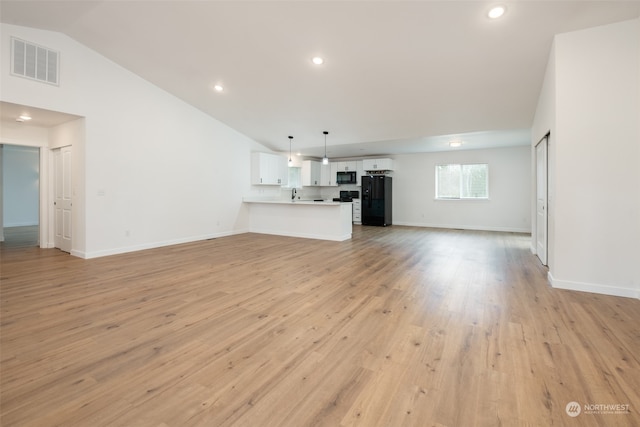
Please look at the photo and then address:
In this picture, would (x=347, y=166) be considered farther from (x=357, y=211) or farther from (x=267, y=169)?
(x=267, y=169)

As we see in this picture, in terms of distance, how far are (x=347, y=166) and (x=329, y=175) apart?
0.77 metres

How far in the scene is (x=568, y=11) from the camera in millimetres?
3014

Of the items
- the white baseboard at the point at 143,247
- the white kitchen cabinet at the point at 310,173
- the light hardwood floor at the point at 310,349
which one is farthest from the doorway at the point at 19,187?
the white kitchen cabinet at the point at 310,173

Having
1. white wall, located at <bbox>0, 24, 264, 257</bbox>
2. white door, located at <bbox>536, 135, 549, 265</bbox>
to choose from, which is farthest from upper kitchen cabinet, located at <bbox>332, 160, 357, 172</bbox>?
white door, located at <bbox>536, 135, 549, 265</bbox>

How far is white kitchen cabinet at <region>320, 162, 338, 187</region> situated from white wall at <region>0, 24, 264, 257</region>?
4313 mm

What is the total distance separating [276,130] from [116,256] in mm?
4506

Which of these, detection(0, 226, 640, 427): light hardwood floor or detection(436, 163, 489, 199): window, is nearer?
detection(0, 226, 640, 427): light hardwood floor

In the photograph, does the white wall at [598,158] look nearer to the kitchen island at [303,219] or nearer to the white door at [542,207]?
the white door at [542,207]

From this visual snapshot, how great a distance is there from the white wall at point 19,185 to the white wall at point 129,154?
577 centimetres

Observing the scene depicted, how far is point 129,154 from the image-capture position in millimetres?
5535

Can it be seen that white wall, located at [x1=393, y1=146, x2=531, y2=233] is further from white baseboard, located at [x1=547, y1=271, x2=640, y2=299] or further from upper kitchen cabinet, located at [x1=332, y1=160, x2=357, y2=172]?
white baseboard, located at [x1=547, y1=271, x2=640, y2=299]

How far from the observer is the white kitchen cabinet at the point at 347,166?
414 inches

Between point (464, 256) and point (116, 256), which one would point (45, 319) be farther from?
point (464, 256)

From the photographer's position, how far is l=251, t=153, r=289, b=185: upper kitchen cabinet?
8305mm
